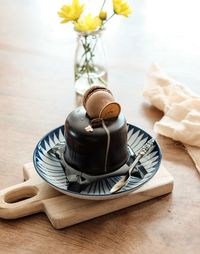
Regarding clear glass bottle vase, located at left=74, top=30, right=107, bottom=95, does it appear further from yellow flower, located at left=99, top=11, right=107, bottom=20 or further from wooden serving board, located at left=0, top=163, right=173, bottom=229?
wooden serving board, located at left=0, top=163, right=173, bottom=229

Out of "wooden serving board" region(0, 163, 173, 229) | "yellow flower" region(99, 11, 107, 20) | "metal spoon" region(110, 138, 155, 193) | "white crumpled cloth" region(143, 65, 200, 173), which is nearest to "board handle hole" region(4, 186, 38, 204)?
"wooden serving board" region(0, 163, 173, 229)

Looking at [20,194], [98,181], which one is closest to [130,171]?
[98,181]

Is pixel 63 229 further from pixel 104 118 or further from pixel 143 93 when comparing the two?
pixel 143 93

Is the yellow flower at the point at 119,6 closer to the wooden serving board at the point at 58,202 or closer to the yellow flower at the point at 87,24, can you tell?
the yellow flower at the point at 87,24

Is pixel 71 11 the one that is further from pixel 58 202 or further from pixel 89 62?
pixel 58 202

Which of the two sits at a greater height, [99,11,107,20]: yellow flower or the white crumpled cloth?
[99,11,107,20]: yellow flower

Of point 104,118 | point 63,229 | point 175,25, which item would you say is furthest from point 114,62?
point 63,229

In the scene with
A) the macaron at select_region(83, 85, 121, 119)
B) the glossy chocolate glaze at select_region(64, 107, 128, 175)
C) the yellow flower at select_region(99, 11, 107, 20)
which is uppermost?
the yellow flower at select_region(99, 11, 107, 20)
